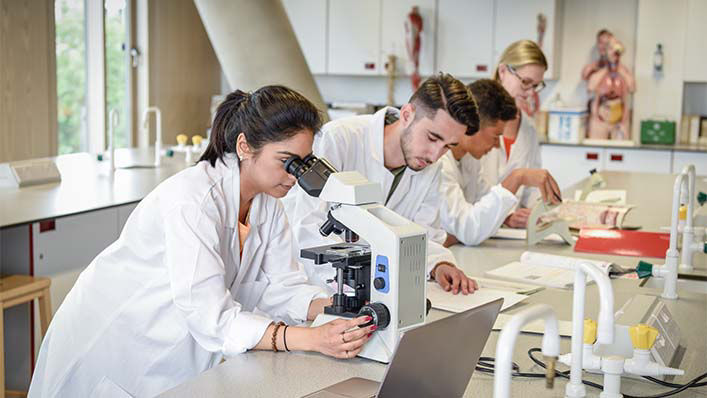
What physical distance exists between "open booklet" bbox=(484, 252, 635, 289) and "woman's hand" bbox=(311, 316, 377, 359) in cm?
104

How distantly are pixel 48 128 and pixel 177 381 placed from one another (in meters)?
4.77

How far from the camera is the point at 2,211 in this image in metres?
3.59

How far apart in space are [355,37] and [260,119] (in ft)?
18.5

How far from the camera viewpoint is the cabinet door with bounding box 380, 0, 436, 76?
7.23 metres

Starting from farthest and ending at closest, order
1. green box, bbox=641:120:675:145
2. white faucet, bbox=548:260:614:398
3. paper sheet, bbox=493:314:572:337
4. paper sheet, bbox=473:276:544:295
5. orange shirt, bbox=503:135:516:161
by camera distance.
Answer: green box, bbox=641:120:675:145, orange shirt, bbox=503:135:516:161, paper sheet, bbox=473:276:544:295, paper sheet, bbox=493:314:572:337, white faucet, bbox=548:260:614:398

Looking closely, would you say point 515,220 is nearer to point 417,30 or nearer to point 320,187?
point 320,187

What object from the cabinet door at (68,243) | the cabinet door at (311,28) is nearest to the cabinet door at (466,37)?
the cabinet door at (311,28)

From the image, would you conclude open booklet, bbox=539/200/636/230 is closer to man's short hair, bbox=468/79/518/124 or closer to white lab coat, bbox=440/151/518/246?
white lab coat, bbox=440/151/518/246

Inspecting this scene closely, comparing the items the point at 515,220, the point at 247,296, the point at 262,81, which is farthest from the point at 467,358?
the point at 262,81

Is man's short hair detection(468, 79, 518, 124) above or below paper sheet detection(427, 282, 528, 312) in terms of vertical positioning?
above

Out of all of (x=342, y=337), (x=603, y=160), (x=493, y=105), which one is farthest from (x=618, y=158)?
(x=342, y=337)

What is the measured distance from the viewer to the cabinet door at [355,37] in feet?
24.3

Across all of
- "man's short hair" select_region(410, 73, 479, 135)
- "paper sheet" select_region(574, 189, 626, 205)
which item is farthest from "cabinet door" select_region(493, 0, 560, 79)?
"man's short hair" select_region(410, 73, 479, 135)

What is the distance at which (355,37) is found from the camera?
7484mm
